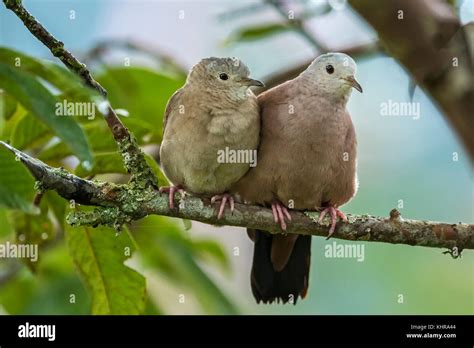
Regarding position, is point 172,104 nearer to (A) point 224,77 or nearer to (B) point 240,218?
(A) point 224,77

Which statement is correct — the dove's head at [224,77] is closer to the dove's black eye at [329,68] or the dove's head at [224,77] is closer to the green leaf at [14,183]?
the dove's black eye at [329,68]

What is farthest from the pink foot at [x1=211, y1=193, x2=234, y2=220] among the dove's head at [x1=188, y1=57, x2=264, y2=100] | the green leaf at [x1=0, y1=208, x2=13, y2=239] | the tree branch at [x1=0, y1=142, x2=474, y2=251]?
the green leaf at [x1=0, y1=208, x2=13, y2=239]

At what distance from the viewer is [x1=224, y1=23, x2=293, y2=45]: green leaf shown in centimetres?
410

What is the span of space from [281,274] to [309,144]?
2.97 ft

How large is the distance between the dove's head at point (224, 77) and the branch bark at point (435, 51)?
1088 mm

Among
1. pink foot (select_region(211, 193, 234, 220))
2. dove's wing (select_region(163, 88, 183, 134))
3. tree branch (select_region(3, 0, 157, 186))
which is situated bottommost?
pink foot (select_region(211, 193, 234, 220))

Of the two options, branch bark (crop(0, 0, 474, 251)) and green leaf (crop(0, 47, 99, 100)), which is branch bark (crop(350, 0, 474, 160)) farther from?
green leaf (crop(0, 47, 99, 100))

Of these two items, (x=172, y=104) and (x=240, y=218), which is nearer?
(x=240, y=218)

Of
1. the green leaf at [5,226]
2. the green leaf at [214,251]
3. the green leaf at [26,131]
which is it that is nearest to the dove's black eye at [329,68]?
the green leaf at [214,251]

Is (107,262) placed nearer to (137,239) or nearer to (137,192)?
(137,192)

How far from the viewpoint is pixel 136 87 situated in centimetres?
388

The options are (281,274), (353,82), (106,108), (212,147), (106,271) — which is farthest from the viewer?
(281,274)

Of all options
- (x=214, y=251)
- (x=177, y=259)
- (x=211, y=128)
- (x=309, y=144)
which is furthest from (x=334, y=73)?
(x=177, y=259)

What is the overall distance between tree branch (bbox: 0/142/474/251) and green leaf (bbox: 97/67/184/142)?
0.58 m
